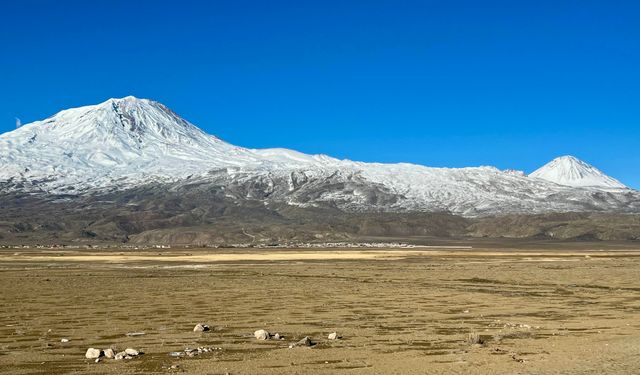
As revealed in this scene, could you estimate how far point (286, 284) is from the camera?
47.2 m

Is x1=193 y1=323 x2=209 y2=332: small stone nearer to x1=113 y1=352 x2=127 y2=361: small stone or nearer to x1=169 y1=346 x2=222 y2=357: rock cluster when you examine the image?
x1=169 y1=346 x2=222 y2=357: rock cluster

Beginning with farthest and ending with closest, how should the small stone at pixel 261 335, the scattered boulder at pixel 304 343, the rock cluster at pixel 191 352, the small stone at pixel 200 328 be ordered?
the small stone at pixel 200 328 → the small stone at pixel 261 335 → the scattered boulder at pixel 304 343 → the rock cluster at pixel 191 352

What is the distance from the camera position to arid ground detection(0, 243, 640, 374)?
18500mm

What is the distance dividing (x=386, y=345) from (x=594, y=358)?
223 inches

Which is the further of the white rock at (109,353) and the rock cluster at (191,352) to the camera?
the rock cluster at (191,352)

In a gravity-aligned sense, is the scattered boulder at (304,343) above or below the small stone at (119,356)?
above

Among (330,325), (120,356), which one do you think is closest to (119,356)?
(120,356)

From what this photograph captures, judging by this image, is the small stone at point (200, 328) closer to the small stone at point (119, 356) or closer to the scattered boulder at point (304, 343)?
the scattered boulder at point (304, 343)

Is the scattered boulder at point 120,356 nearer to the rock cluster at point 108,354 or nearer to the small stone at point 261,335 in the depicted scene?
the rock cluster at point 108,354

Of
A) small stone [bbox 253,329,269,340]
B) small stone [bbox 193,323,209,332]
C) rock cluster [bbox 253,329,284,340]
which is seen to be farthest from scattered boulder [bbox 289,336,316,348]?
small stone [bbox 193,323,209,332]

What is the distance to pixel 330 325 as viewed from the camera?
26.5 m

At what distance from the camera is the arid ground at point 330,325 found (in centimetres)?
1850

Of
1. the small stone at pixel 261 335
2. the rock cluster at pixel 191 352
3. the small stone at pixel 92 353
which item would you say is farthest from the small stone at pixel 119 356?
the small stone at pixel 261 335

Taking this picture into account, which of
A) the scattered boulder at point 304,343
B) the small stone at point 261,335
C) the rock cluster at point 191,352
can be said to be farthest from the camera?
the small stone at point 261,335
